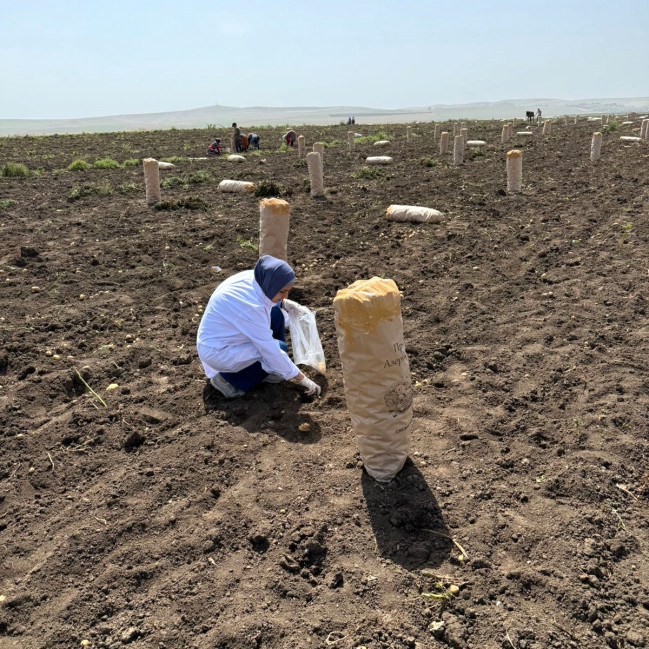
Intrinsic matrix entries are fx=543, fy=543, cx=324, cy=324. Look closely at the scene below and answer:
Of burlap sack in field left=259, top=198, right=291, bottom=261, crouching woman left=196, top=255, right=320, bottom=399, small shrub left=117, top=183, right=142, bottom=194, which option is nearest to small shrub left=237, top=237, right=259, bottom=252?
burlap sack in field left=259, top=198, right=291, bottom=261

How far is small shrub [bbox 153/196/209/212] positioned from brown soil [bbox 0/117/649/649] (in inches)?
113

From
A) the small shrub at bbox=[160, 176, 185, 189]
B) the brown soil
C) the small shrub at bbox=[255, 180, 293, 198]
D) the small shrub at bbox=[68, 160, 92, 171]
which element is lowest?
the brown soil

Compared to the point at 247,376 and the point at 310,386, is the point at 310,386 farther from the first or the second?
the point at 247,376

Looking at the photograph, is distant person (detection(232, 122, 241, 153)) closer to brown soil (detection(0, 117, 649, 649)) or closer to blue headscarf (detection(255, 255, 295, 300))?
brown soil (detection(0, 117, 649, 649))

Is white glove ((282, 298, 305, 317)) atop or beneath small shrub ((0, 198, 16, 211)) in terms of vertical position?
beneath

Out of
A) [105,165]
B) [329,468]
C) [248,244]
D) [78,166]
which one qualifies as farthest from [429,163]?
[329,468]

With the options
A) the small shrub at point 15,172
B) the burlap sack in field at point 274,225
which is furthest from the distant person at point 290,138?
the burlap sack in field at point 274,225

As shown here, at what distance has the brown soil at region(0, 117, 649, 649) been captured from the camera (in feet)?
7.74

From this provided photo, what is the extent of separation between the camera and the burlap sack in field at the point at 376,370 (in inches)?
110

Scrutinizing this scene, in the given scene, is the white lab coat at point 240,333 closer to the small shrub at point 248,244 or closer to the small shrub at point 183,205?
the small shrub at point 248,244

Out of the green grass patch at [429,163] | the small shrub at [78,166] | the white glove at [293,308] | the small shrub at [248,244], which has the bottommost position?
the white glove at [293,308]

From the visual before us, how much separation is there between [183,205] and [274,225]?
4.45 meters

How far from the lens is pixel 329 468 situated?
3.26 meters

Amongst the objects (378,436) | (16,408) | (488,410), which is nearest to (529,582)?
(378,436)
